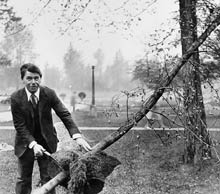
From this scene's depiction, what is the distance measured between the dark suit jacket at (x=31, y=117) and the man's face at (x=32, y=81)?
0.10 metres

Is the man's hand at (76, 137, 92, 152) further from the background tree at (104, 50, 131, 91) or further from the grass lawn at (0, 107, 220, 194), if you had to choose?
the background tree at (104, 50, 131, 91)

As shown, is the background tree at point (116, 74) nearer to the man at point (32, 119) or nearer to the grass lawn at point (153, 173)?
the grass lawn at point (153, 173)

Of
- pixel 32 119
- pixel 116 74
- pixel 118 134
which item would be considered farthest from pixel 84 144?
pixel 116 74

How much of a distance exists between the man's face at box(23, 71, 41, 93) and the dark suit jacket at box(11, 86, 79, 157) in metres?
0.10

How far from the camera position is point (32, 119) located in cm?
334

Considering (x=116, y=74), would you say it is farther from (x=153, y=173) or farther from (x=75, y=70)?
(x=153, y=173)

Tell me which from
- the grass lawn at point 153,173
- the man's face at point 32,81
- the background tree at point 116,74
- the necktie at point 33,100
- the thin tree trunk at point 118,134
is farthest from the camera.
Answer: the background tree at point 116,74

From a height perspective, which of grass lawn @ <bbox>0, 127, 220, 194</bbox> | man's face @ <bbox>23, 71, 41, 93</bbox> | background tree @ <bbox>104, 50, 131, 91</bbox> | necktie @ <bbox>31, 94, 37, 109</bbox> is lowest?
grass lawn @ <bbox>0, 127, 220, 194</bbox>

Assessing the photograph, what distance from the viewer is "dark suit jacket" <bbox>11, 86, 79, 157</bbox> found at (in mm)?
3289

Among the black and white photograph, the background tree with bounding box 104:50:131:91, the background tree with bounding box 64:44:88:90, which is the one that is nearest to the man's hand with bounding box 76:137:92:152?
the black and white photograph

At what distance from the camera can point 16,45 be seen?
35.8m

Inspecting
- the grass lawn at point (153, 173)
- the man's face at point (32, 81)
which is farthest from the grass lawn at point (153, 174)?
the man's face at point (32, 81)

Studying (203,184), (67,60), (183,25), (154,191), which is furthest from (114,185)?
(67,60)

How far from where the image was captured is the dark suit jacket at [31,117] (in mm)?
3289
